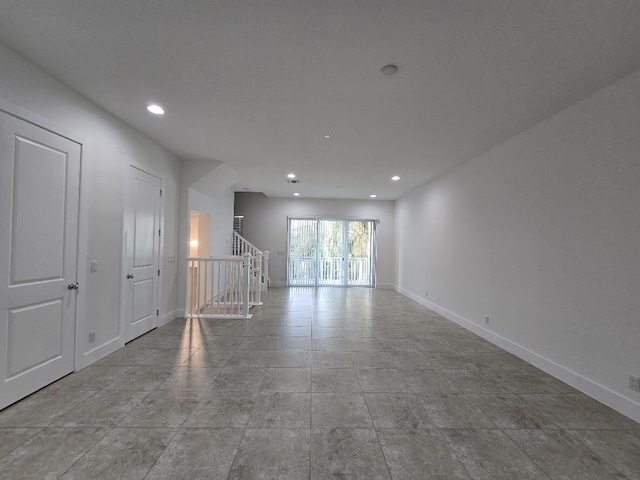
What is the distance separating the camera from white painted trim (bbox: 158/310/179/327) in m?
4.57

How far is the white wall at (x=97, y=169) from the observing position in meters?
2.45

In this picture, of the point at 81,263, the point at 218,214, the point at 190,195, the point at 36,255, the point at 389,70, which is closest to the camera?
the point at 389,70

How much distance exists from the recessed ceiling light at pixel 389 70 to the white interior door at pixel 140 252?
3.18 meters

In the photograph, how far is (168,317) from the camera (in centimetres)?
479

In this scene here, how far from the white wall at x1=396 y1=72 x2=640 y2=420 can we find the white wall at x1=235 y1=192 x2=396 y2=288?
171 inches

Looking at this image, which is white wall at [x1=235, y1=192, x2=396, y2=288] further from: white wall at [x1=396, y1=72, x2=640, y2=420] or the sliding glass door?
white wall at [x1=396, y1=72, x2=640, y2=420]

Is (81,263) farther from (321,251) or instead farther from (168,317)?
(321,251)

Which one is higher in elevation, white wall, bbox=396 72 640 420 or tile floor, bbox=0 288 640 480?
white wall, bbox=396 72 640 420

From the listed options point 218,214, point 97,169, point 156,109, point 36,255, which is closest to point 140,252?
point 97,169

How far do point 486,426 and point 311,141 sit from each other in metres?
3.52

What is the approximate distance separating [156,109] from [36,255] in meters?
1.77

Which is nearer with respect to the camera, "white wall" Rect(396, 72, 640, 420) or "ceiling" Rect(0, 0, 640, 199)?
"ceiling" Rect(0, 0, 640, 199)

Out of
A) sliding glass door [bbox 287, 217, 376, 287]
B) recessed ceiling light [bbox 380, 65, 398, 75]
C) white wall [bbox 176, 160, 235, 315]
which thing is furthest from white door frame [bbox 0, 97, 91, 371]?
sliding glass door [bbox 287, 217, 376, 287]

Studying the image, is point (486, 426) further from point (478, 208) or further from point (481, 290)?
point (478, 208)
